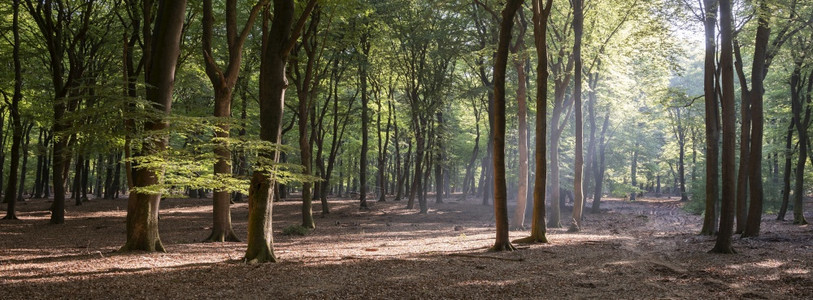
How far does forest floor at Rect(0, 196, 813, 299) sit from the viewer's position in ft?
23.3

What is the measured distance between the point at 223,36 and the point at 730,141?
19.1m

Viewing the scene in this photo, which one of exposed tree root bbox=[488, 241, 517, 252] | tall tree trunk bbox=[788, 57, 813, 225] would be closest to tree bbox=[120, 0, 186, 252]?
exposed tree root bbox=[488, 241, 517, 252]

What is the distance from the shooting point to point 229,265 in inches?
360

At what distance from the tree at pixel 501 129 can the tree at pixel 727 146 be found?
515cm

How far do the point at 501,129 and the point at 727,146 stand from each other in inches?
224

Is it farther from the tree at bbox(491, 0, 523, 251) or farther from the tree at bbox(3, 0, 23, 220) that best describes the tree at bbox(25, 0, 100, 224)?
the tree at bbox(491, 0, 523, 251)

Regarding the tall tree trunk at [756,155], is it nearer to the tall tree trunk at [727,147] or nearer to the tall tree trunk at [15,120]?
the tall tree trunk at [727,147]

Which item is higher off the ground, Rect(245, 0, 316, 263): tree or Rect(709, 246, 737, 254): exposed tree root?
Rect(245, 0, 316, 263): tree

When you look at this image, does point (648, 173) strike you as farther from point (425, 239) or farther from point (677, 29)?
point (425, 239)

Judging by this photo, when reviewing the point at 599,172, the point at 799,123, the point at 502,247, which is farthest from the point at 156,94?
the point at 599,172

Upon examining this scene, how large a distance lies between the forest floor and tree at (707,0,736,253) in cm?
61

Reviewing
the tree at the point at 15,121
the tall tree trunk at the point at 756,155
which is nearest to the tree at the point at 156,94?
the tree at the point at 15,121

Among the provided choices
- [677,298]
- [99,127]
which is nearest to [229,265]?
[99,127]

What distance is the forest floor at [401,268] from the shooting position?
7090 mm
